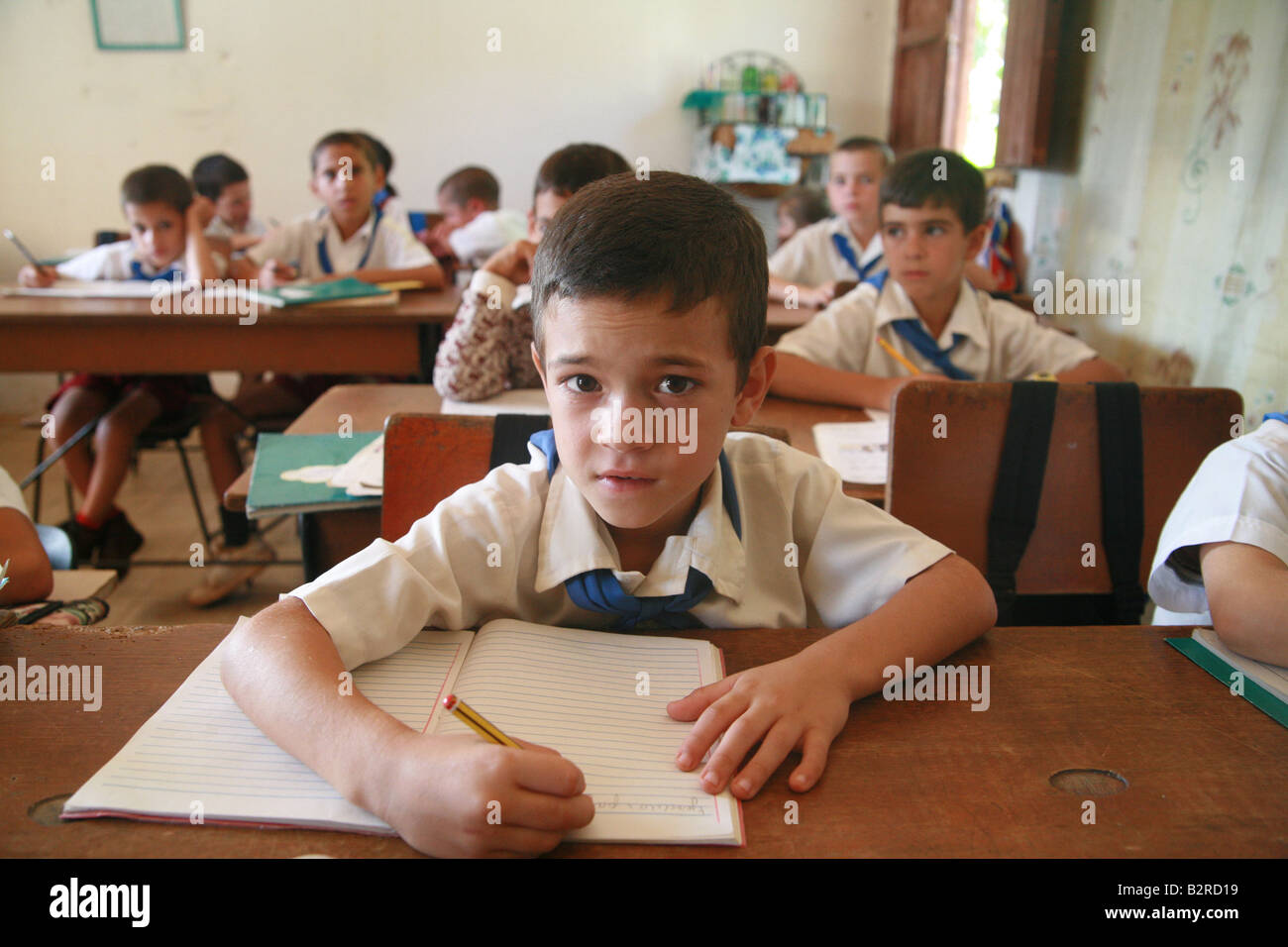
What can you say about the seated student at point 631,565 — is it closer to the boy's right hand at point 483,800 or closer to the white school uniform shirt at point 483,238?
the boy's right hand at point 483,800

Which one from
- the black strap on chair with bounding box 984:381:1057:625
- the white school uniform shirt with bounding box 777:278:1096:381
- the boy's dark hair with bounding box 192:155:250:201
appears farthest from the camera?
the boy's dark hair with bounding box 192:155:250:201

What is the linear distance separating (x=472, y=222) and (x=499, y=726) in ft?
13.0

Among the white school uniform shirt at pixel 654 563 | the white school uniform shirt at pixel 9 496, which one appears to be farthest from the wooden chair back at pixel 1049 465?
the white school uniform shirt at pixel 9 496

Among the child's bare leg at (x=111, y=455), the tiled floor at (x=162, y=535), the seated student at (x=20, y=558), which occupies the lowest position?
the tiled floor at (x=162, y=535)

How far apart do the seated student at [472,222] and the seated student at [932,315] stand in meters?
2.11

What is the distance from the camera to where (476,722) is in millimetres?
632

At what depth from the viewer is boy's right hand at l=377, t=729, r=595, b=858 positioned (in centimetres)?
58

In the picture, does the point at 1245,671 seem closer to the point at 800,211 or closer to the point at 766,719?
the point at 766,719

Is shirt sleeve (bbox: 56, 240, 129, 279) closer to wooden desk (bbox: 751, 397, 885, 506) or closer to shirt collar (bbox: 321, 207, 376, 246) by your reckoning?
shirt collar (bbox: 321, 207, 376, 246)

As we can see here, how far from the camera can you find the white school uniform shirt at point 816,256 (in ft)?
11.9

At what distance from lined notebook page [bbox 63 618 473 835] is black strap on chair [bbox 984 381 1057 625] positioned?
92 cm

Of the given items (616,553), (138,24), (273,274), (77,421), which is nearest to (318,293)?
(273,274)

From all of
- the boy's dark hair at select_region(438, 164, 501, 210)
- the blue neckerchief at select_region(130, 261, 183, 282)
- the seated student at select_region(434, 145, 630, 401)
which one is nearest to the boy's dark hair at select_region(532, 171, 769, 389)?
the seated student at select_region(434, 145, 630, 401)
